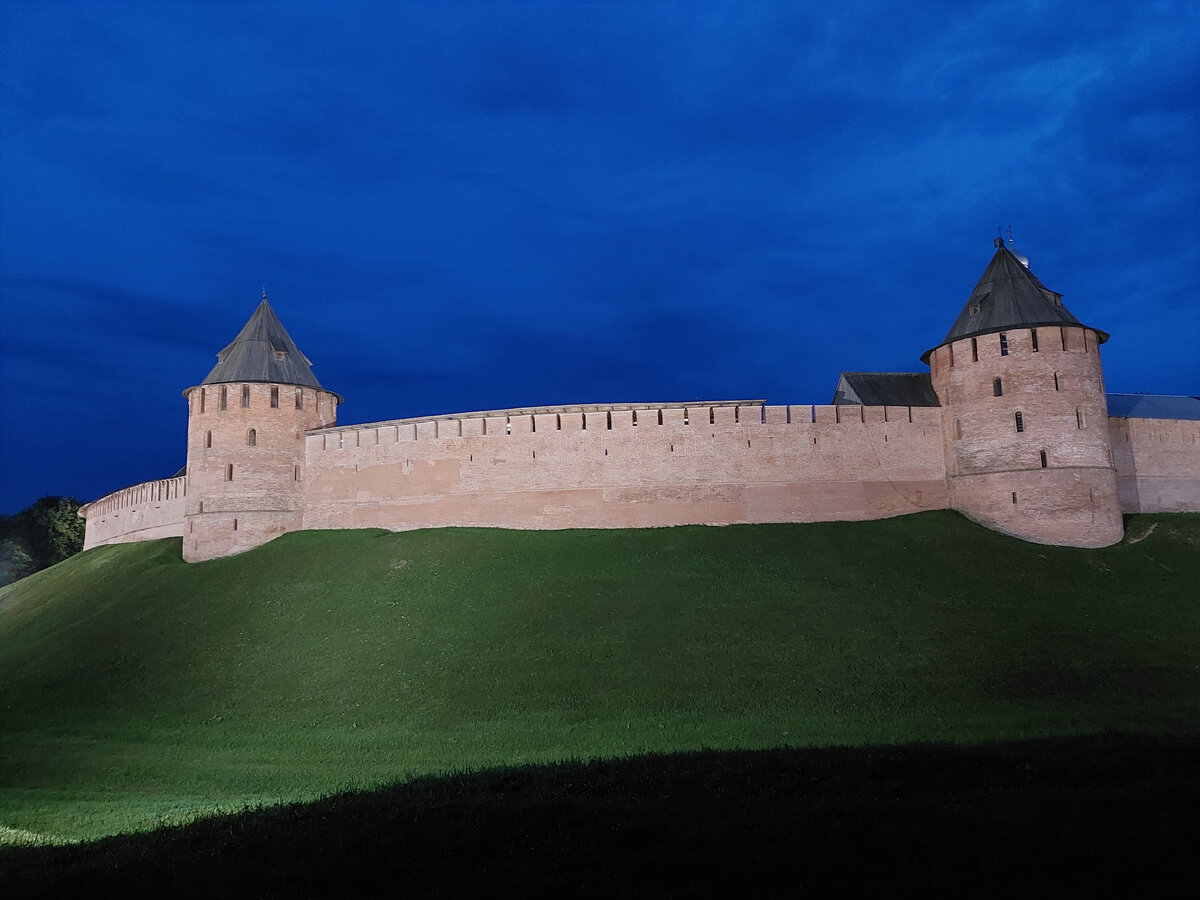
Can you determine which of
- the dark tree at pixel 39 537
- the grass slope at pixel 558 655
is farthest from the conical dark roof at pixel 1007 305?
the dark tree at pixel 39 537

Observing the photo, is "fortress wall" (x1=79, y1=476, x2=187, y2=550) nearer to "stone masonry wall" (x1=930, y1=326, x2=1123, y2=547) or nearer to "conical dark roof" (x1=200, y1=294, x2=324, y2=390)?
"conical dark roof" (x1=200, y1=294, x2=324, y2=390)

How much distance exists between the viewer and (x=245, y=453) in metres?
26.5

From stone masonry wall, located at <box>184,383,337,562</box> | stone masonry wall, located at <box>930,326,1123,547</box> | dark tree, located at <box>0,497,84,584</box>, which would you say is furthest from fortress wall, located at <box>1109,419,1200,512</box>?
dark tree, located at <box>0,497,84,584</box>

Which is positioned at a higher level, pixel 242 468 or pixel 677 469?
pixel 242 468

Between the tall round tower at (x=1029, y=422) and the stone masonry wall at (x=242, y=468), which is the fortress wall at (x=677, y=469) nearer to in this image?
the tall round tower at (x=1029, y=422)

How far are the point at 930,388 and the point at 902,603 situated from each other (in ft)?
31.5

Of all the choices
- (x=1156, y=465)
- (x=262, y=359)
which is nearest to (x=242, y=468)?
(x=262, y=359)

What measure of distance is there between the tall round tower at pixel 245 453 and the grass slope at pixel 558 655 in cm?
114

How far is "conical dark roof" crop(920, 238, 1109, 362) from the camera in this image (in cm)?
2466

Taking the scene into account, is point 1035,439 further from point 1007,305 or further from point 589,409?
point 589,409

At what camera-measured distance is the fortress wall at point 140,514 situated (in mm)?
30406

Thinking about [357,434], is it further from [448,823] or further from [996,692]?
[448,823]

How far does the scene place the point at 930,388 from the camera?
27.1 metres

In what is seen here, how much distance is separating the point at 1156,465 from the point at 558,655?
19944 millimetres
